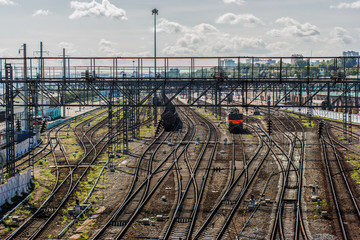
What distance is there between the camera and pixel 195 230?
1859cm

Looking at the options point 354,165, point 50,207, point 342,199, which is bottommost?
A: point 50,207

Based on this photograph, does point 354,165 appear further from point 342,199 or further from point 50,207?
point 50,207

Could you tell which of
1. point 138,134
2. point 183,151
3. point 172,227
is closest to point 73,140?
point 138,134

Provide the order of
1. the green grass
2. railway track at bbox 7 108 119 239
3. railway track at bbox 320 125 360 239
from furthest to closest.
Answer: the green grass, railway track at bbox 320 125 360 239, railway track at bbox 7 108 119 239

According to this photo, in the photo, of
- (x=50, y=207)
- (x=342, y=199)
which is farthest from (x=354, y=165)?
(x=50, y=207)

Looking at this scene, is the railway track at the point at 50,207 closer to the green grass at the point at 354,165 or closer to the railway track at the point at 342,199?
the railway track at the point at 342,199

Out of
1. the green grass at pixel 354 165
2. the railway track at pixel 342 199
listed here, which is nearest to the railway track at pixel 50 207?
the railway track at pixel 342 199

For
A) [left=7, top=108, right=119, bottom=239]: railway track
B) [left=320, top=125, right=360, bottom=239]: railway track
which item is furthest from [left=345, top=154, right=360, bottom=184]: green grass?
[left=7, top=108, right=119, bottom=239]: railway track

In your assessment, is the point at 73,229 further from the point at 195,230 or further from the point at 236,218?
the point at 236,218

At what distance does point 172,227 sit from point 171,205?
133 inches

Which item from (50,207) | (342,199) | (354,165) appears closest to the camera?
(50,207)

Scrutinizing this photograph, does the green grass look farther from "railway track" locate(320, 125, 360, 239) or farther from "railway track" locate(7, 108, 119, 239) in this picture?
"railway track" locate(7, 108, 119, 239)

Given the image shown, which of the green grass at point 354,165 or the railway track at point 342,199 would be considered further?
the green grass at point 354,165

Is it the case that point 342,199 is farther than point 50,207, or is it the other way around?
point 342,199
